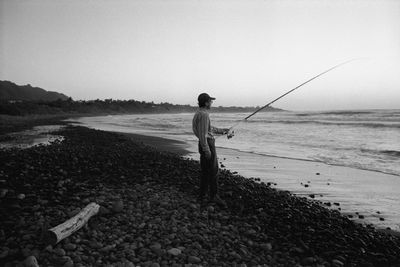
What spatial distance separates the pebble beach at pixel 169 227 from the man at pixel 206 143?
0.39m

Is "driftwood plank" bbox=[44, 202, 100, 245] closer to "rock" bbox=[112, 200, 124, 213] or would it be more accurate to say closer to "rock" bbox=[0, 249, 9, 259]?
"rock" bbox=[112, 200, 124, 213]

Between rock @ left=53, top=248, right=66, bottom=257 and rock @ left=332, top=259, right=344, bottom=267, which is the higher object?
rock @ left=53, top=248, right=66, bottom=257

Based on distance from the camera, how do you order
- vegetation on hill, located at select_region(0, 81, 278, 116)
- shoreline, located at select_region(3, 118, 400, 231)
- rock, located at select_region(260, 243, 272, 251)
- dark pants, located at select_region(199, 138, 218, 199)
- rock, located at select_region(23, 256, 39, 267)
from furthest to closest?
vegetation on hill, located at select_region(0, 81, 278, 116) < shoreline, located at select_region(3, 118, 400, 231) < dark pants, located at select_region(199, 138, 218, 199) < rock, located at select_region(260, 243, 272, 251) < rock, located at select_region(23, 256, 39, 267)

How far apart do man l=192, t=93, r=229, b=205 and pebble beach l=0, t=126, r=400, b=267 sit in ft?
1.27

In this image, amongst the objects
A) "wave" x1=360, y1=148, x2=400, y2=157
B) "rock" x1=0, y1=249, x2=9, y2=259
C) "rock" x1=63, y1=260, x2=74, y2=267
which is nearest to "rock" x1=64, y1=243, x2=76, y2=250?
"rock" x1=63, y1=260, x2=74, y2=267

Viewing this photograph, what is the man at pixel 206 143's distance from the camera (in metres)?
5.57

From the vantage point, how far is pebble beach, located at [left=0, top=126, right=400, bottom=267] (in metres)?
3.84

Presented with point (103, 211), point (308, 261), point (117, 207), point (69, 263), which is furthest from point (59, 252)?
point (308, 261)

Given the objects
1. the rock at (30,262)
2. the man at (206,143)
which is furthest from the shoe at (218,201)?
the rock at (30,262)

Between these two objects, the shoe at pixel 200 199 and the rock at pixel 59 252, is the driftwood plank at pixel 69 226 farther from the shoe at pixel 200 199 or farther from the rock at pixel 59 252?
the shoe at pixel 200 199

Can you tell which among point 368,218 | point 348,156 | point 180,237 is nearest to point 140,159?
point 180,237

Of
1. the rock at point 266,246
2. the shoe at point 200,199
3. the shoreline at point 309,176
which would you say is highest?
the shoe at point 200,199

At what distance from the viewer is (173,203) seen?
5.87m

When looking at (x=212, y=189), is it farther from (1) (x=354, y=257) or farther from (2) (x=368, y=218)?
(2) (x=368, y=218)
